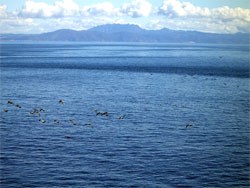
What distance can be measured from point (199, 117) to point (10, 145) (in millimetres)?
35749

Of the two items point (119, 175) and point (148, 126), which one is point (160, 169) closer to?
point (119, 175)


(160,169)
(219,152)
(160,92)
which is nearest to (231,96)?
(160,92)

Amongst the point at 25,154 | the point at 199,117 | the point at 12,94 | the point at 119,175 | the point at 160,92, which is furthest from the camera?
the point at 160,92

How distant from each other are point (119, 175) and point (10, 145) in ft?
63.1

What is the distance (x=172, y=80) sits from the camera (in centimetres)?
13775

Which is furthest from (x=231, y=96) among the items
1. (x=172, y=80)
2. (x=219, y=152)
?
(x=219, y=152)

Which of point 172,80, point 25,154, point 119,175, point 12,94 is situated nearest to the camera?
point 119,175

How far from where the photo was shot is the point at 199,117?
8031 cm

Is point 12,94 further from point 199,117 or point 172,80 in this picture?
point 172,80

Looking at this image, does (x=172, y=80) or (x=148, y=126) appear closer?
(x=148, y=126)

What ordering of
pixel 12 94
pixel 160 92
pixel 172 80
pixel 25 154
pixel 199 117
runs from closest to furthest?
pixel 25 154, pixel 199 117, pixel 12 94, pixel 160 92, pixel 172 80

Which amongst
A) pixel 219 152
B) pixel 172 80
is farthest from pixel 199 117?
pixel 172 80

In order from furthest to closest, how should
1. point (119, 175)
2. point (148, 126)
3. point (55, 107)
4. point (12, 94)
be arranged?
point (12, 94) < point (55, 107) < point (148, 126) < point (119, 175)

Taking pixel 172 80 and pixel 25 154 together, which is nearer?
pixel 25 154
